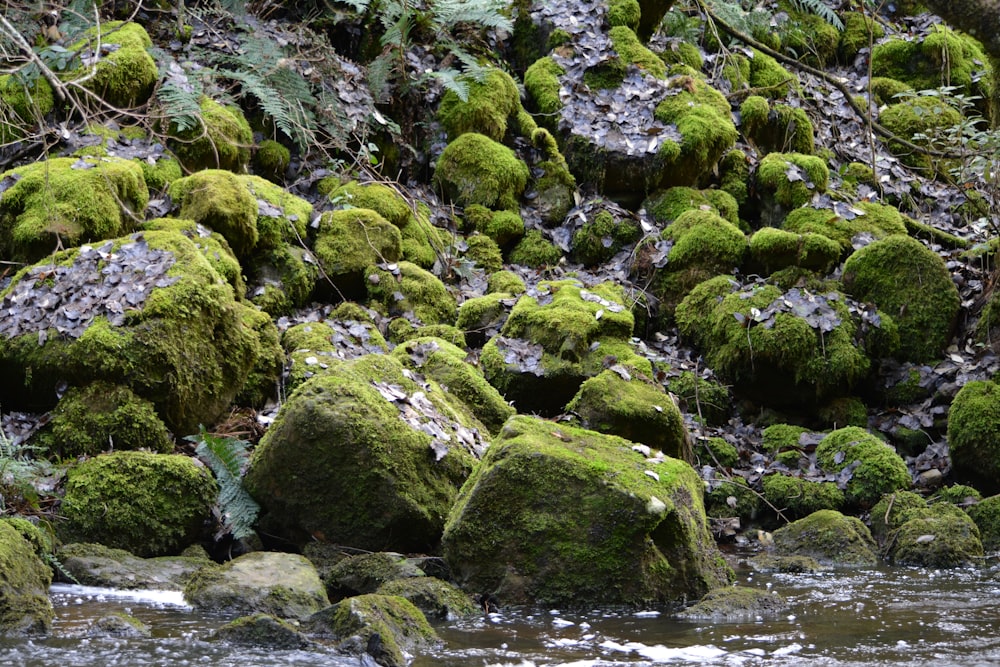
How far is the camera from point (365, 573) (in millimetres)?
4852

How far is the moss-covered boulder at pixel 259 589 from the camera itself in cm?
433

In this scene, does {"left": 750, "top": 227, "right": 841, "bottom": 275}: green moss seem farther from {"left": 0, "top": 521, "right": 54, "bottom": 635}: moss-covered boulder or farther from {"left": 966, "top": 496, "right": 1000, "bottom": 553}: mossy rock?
{"left": 0, "top": 521, "right": 54, "bottom": 635}: moss-covered boulder

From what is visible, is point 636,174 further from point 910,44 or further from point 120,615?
point 120,615

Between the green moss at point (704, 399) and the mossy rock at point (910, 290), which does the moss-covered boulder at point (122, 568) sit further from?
the mossy rock at point (910, 290)

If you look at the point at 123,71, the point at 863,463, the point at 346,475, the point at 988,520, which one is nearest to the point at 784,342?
the point at 863,463

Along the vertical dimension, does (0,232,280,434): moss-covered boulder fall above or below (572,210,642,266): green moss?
above

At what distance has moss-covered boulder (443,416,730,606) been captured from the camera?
4.84 metres

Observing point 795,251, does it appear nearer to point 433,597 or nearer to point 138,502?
point 433,597

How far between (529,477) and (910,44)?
10929 millimetres

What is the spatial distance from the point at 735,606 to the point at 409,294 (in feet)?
14.8

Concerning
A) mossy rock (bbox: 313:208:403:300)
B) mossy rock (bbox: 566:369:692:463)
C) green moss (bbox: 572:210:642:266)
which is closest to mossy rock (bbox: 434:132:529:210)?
green moss (bbox: 572:210:642:266)

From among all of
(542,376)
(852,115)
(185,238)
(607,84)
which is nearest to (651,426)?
(542,376)

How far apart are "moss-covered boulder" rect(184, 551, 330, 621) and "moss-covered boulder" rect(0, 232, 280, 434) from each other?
5.54 feet

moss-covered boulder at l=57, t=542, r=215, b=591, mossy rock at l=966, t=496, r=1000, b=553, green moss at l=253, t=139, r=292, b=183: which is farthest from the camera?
green moss at l=253, t=139, r=292, b=183
